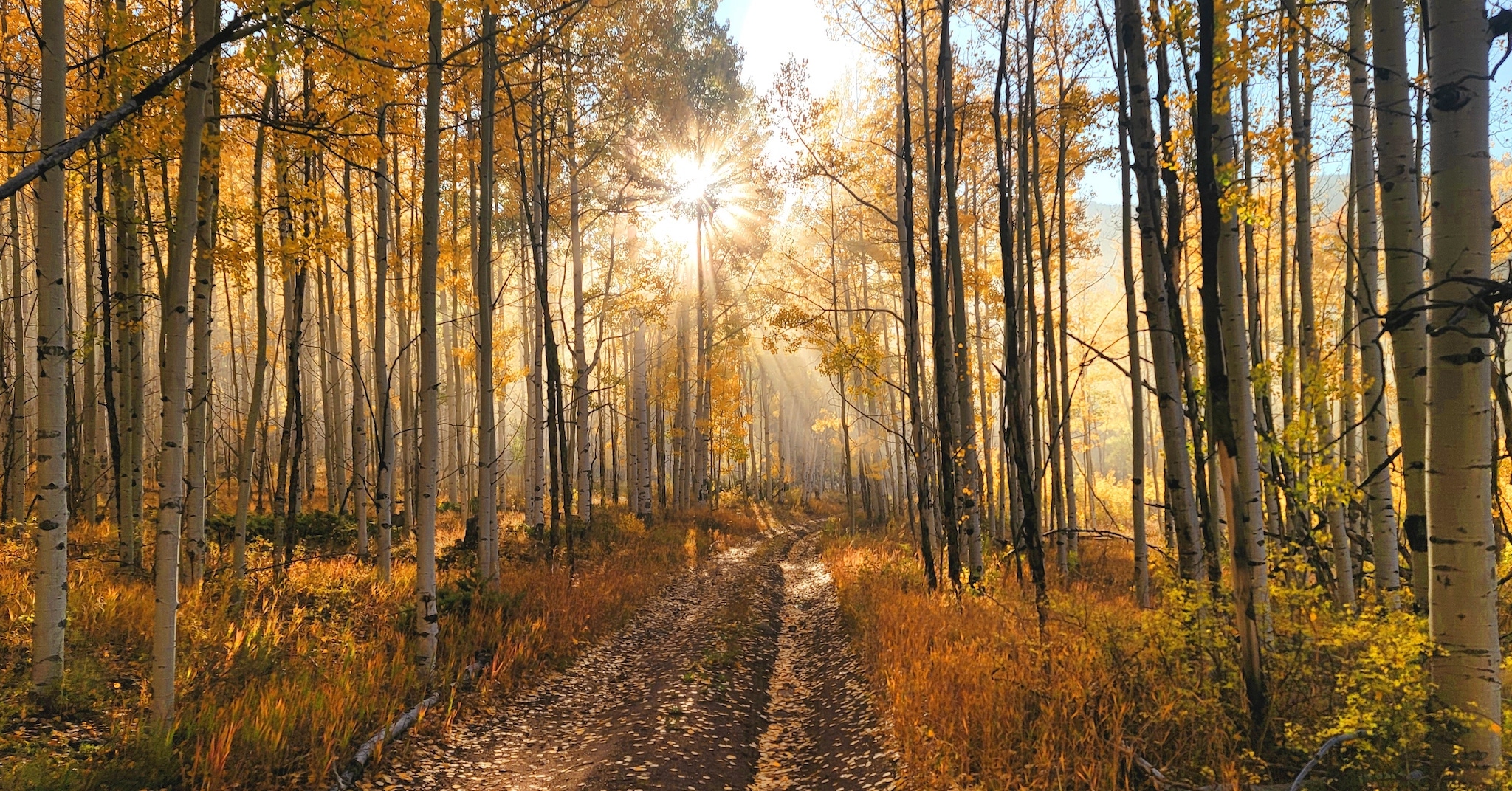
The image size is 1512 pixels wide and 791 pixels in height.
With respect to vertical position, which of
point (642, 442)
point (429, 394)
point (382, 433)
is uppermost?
point (429, 394)

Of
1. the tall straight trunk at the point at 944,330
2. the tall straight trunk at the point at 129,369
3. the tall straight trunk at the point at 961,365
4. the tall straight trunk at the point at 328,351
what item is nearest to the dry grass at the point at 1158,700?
the tall straight trunk at the point at 944,330

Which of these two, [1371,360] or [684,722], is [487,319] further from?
[1371,360]

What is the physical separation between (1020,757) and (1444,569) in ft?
7.86

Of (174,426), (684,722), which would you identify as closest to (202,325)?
(174,426)

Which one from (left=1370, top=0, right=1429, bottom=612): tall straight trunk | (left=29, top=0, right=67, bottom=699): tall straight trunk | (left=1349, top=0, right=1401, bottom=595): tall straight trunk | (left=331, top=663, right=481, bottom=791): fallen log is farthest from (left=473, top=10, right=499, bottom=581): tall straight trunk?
(left=1349, top=0, right=1401, bottom=595): tall straight trunk

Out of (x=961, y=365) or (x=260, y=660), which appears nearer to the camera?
(x=260, y=660)

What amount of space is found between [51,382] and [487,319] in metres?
3.88

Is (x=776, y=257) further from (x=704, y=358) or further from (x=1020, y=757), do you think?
(x=1020, y=757)

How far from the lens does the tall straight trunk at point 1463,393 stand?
2.62m

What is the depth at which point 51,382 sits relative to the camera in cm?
428

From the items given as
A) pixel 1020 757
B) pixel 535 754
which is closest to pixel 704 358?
pixel 535 754

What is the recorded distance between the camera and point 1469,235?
267 centimetres

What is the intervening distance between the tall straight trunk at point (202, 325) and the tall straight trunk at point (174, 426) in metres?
1.68

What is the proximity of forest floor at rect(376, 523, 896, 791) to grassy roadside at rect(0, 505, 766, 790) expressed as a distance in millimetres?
436
